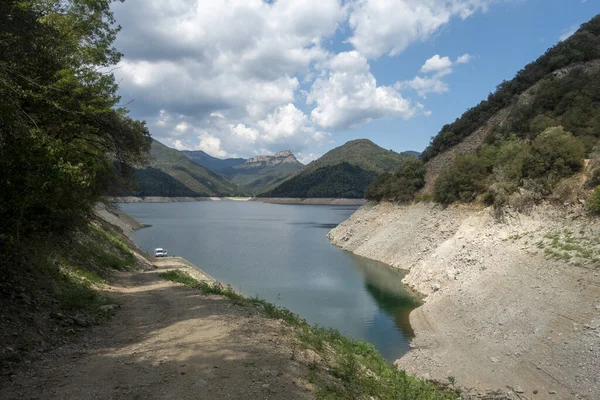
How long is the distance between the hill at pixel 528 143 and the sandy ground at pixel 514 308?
98.4 inches

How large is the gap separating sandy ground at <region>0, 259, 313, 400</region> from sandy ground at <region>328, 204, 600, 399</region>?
9007 mm

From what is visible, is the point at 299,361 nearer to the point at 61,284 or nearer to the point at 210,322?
the point at 210,322

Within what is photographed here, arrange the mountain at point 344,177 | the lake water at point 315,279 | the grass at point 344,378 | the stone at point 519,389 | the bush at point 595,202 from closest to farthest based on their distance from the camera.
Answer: the grass at point 344,378
the stone at point 519,389
the bush at point 595,202
the lake water at point 315,279
the mountain at point 344,177

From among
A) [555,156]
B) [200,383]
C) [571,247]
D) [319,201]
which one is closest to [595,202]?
[571,247]

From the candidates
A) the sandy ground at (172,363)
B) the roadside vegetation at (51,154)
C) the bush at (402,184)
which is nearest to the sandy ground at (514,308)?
the sandy ground at (172,363)

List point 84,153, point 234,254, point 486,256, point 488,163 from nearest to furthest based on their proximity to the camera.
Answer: point 84,153, point 486,256, point 488,163, point 234,254

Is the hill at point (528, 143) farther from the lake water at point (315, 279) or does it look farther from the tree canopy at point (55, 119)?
the tree canopy at point (55, 119)

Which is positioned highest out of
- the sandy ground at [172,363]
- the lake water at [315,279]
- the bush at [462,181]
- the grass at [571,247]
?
the bush at [462,181]

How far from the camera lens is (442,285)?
24.8 metres

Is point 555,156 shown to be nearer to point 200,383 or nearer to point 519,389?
point 519,389

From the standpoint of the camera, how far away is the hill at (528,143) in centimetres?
2425

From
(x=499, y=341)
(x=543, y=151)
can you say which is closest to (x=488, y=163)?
(x=543, y=151)

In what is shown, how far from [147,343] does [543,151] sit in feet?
90.7

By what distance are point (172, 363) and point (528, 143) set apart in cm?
3352
